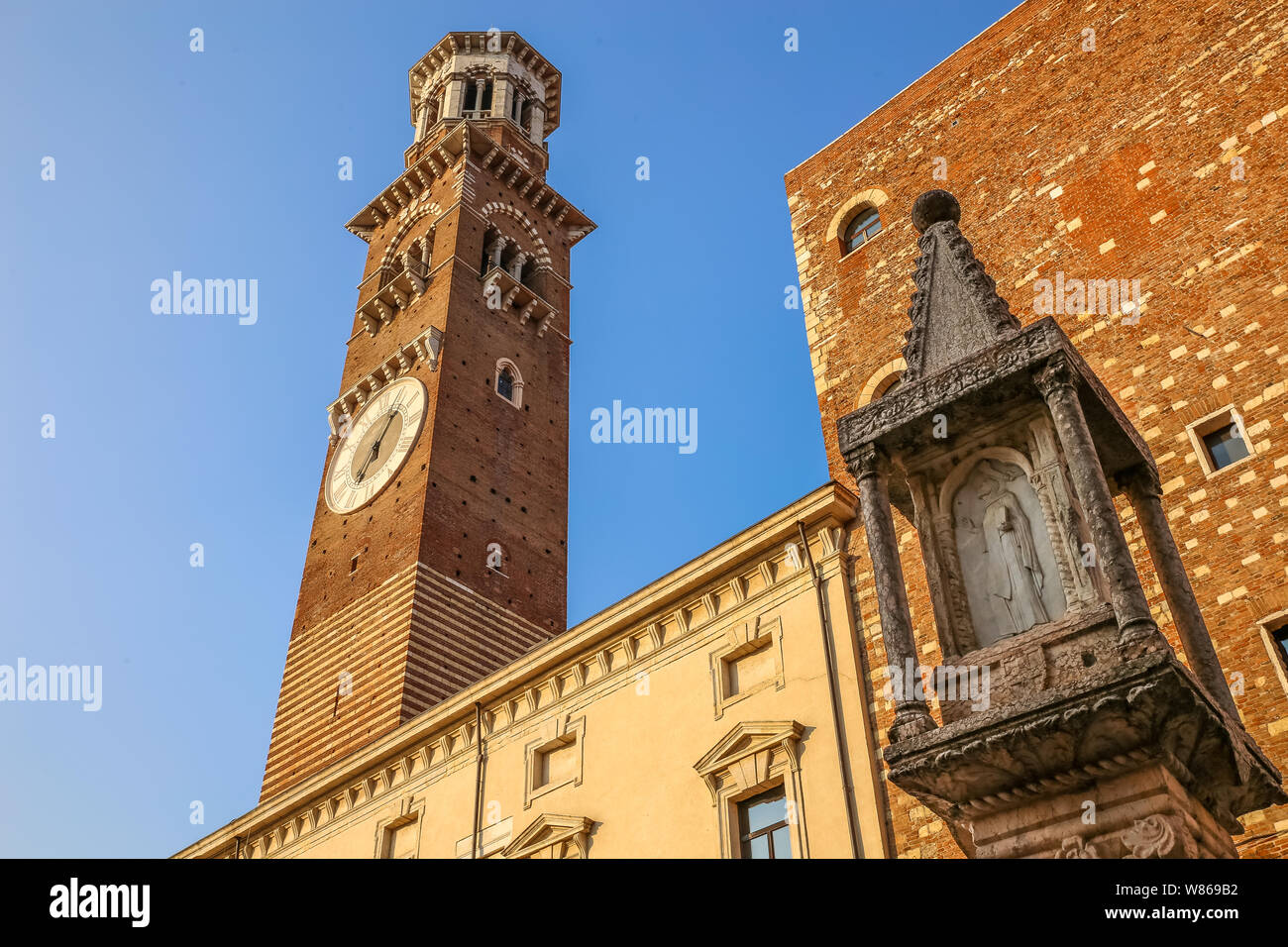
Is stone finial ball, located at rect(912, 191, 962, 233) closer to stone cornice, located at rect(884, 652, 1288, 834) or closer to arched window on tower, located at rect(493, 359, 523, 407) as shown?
stone cornice, located at rect(884, 652, 1288, 834)

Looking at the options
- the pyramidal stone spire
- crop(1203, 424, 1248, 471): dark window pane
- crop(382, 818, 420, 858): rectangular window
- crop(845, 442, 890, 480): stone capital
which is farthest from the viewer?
crop(382, 818, 420, 858): rectangular window

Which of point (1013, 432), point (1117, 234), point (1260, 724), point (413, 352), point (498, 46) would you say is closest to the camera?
point (1013, 432)

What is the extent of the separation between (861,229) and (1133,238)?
4.95 metres

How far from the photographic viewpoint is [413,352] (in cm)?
2866

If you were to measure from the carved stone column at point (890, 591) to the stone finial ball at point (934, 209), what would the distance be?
188 centimetres

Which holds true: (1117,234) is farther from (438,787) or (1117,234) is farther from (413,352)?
(413,352)

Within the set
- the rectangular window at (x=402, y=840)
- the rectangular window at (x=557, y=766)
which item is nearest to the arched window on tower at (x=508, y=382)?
the rectangular window at (x=402, y=840)

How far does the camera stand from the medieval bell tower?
23.6 metres

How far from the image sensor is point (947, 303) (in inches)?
→ 286

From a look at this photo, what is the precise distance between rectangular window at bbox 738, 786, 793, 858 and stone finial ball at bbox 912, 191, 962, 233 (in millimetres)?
6902

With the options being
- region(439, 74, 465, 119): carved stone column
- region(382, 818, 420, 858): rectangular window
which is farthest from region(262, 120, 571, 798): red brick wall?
region(439, 74, 465, 119): carved stone column
